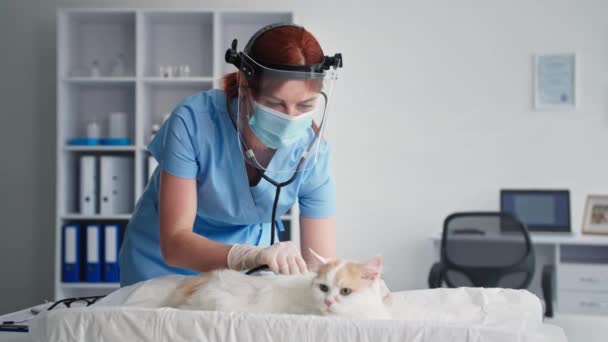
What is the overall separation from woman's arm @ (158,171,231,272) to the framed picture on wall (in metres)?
2.78

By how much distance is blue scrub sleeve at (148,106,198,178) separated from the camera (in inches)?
50.8

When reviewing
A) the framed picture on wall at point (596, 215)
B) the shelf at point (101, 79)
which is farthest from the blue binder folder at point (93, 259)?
the framed picture on wall at point (596, 215)

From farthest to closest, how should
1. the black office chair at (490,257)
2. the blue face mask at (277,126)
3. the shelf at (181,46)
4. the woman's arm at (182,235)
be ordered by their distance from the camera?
the shelf at (181,46) → the black office chair at (490,257) → the blue face mask at (277,126) → the woman's arm at (182,235)

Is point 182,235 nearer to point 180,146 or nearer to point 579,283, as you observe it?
point 180,146

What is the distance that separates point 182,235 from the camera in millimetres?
1208

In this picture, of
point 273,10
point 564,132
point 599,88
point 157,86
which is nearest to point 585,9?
point 599,88

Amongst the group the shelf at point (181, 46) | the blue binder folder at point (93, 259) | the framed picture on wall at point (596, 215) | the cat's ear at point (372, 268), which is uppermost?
the shelf at point (181, 46)

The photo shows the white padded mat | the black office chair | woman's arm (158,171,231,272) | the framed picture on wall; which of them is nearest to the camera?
the white padded mat

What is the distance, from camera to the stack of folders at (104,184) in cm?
336

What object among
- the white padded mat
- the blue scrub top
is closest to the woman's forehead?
the blue scrub top

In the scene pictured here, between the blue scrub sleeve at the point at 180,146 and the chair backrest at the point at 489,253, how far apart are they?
1.88 metres

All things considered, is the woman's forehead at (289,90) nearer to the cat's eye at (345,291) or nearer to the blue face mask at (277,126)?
the blue face mask at (277,126)

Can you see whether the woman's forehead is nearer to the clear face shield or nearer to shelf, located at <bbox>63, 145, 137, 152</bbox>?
the clear face shield

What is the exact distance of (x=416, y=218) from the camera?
362 centimetres
